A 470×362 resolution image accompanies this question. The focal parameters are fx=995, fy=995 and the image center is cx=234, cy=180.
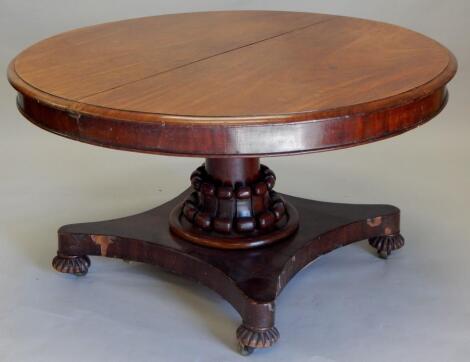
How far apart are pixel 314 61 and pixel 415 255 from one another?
776 mm

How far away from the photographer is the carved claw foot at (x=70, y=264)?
2.76m

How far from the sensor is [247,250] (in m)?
2.62

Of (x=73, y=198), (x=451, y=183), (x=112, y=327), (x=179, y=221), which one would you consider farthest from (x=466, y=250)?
(x=73, y=198)

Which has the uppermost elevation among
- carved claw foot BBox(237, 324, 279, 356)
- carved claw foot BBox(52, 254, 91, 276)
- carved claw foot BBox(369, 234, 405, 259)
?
carved claw foot BBox(237, 324, 279, 356)

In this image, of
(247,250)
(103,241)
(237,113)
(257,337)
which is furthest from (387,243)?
(237,113)

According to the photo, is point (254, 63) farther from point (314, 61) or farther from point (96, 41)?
point (96, 41)

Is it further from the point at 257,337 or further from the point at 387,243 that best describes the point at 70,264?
the point at 387,243

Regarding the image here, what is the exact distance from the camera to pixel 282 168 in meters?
3.60

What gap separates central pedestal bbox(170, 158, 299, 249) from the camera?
2.65 m

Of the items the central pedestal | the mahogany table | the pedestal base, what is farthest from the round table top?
the pedestal base

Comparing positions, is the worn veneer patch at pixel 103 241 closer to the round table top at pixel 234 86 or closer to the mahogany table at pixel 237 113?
the mahogany table at pixel 237 113

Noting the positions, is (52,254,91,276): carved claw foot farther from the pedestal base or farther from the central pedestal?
the central pedestal

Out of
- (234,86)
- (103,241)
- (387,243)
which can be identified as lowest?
(387,243)

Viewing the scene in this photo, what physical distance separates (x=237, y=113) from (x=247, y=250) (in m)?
0.71
